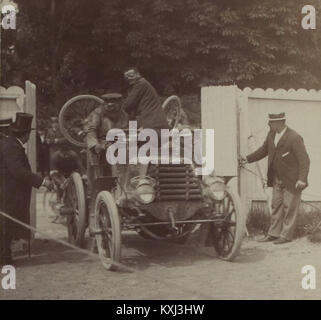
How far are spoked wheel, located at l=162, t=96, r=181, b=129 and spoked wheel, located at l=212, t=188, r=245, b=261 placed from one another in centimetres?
146

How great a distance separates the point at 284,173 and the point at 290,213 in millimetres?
512

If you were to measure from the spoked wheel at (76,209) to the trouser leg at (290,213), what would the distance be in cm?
249

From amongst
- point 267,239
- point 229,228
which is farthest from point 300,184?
point 229,228

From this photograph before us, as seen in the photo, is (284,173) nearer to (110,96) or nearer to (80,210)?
(110,96)

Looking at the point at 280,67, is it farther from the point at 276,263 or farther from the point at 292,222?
the point at 276,263

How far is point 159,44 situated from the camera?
8.65 meters

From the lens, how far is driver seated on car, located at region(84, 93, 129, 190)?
25.1ft

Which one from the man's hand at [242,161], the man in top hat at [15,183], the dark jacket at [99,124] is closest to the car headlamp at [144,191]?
the man in top hat at [15,183]

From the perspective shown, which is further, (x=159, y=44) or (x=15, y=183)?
(x=159, y=44)

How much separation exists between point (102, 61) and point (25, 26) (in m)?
1.13

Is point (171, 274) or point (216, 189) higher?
point (216, 189)

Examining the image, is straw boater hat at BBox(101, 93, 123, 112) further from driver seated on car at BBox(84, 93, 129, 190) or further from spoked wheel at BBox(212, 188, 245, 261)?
spoked wheel at BBox(212, 188, 245, 261)

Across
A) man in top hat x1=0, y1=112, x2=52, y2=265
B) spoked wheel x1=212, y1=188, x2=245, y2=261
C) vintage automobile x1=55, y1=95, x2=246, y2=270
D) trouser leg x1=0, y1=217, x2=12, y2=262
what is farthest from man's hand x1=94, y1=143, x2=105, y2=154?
spoked wheel x1=212, y1=188, x2=245, y2=261

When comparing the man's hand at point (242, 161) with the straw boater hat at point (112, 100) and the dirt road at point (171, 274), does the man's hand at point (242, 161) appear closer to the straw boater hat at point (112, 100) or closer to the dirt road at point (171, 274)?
the dirt road at point (171, 274)
